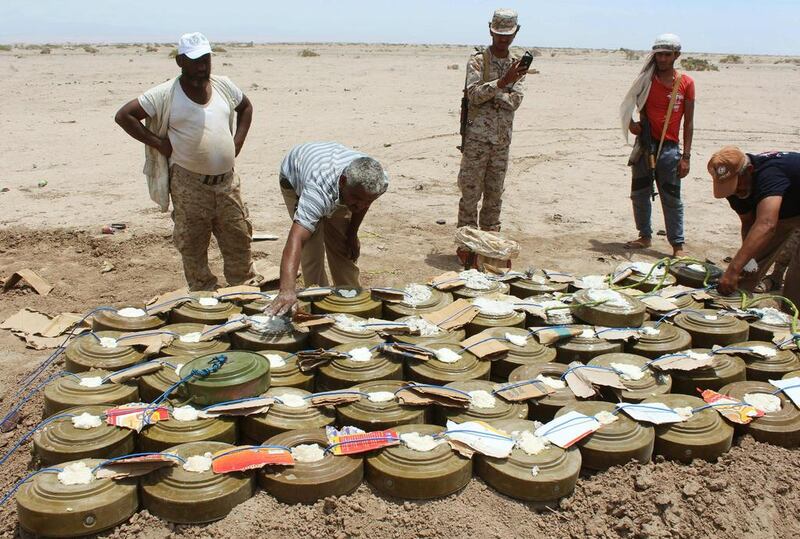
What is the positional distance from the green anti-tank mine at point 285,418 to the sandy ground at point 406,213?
34cm

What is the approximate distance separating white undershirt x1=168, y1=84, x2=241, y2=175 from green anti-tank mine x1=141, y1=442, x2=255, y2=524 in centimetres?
237

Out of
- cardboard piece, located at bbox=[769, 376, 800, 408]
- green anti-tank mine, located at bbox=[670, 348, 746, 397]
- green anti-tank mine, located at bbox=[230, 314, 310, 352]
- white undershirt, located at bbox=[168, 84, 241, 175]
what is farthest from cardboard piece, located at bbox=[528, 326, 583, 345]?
white undershirt, located at bbox=[168, 84, 241, 175]

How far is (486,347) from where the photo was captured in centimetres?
363

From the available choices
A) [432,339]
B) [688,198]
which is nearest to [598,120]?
[688,198]

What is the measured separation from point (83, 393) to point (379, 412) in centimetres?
137

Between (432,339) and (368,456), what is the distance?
1.03 m

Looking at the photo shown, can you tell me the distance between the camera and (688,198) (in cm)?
877

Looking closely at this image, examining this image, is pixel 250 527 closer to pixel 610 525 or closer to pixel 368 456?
pixel 368 456

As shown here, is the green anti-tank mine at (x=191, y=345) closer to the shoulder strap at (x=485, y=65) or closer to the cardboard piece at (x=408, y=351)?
the cardboard piece at (x=408, y=351)

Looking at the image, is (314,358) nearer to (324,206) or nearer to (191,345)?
(191,345)

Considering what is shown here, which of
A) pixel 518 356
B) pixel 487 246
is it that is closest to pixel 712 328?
pixel 518 356

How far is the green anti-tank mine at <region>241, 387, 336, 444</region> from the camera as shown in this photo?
2.98 meters

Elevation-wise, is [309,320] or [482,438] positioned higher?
[309,320]

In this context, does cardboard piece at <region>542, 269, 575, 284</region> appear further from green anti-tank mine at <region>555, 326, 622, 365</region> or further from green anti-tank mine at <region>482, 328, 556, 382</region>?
green anti-tank mine at <region>482, 328, 556, 382</region>
